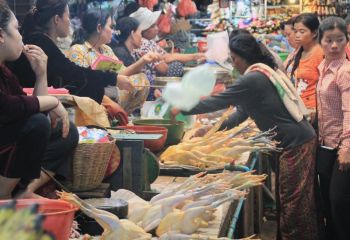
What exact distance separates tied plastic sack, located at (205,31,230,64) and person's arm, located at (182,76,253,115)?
4.54 ft

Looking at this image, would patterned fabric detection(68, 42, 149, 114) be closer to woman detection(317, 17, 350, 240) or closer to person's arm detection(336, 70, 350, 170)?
woman detection(317, 17, 350, 240)

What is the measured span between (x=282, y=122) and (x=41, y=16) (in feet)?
5.75

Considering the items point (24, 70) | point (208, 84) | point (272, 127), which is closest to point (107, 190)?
point (24, 70)

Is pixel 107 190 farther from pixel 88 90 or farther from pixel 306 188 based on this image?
pixel 306 188

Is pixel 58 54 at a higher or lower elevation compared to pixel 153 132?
higher

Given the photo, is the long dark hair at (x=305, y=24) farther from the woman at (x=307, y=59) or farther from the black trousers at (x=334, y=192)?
the black trousers at (x=334, y=192)

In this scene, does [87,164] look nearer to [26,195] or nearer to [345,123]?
[26,195]

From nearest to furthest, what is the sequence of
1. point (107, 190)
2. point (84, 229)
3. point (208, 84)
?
point (84, 229)
point (107, 190)
point (208, 84)

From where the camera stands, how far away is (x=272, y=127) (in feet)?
14.4

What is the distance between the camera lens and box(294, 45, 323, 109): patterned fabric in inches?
219

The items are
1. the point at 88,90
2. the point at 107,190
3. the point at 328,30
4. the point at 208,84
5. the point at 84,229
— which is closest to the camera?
the point at 84,229

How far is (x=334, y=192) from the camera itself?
14.3ft

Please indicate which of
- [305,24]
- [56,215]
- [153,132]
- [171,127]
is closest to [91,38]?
[171,127]

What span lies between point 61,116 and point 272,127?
207cm
